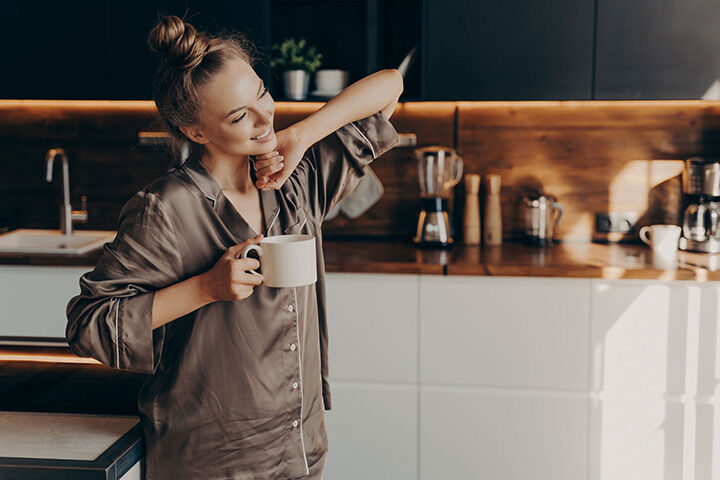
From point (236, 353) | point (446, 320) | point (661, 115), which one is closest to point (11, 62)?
point (446, 320)

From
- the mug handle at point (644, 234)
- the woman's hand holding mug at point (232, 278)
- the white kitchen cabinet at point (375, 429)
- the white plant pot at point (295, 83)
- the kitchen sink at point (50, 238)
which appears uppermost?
the white plant pot at point (295, 83)

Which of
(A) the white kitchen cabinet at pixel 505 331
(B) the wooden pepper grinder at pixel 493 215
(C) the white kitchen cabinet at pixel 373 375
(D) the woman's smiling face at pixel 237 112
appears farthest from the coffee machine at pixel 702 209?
(D) the woman's smiling face at pixel 237 112

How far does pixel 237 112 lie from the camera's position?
1050 millimetres

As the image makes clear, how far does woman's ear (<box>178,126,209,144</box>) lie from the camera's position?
1.09 metres

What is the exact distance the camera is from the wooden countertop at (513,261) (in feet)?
7.19

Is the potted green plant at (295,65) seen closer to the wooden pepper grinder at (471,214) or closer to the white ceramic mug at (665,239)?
the wooden pepper grinder at (471,214)

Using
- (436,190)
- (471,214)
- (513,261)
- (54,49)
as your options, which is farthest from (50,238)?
(513,261)

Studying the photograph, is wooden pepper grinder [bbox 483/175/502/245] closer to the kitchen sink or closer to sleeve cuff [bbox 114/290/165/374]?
the kitchen sink

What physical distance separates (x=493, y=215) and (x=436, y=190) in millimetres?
242

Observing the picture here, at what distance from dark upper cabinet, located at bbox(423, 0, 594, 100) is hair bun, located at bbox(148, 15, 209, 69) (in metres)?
1.53

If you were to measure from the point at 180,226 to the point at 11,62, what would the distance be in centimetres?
200

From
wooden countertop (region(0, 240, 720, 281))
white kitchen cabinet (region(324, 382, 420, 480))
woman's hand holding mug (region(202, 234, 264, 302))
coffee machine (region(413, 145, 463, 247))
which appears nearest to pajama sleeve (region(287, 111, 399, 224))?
woman's hand holding mug (region(202, 234, 264, 302))

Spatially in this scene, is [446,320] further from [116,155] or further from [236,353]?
[116,155]

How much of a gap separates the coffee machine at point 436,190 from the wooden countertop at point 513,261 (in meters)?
0.05
